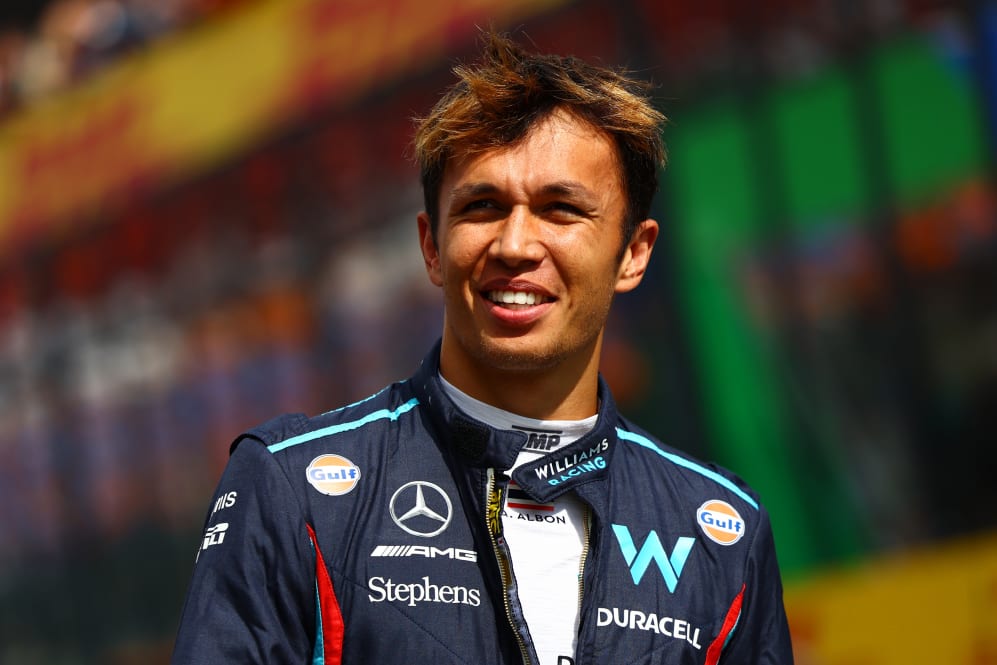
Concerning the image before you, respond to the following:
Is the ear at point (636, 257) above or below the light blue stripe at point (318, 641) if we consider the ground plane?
above

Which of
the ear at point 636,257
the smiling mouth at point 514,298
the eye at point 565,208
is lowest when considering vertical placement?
the smiling mouth at point 514,298

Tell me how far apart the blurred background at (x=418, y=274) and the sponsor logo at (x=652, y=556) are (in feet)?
6.81

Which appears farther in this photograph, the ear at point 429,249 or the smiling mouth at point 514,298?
the ear at point 429,249

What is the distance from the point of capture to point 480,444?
6.78ft

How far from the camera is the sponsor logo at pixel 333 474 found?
6.46 ft

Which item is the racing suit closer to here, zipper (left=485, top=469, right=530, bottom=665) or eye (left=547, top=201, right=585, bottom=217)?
zipper (left=485, top=469, right=530, bottom=665)

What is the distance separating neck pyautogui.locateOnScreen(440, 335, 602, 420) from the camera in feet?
6.97

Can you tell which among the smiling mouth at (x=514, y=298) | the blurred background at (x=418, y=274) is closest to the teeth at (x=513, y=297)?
the smiling mouth at (x=514, y=298)

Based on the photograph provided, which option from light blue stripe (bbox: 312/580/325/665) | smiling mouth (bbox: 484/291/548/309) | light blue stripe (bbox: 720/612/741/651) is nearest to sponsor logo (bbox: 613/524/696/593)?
light blue stripe (bbox: 720/612/741/651)

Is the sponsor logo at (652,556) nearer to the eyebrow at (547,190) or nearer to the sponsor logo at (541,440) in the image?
the sponsor logo at (541,440)

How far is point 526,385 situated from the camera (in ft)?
6.98

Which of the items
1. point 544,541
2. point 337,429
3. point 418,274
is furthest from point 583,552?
point 418,274

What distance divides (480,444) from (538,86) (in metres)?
0.53

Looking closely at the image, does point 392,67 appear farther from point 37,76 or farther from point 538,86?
point 538,86
